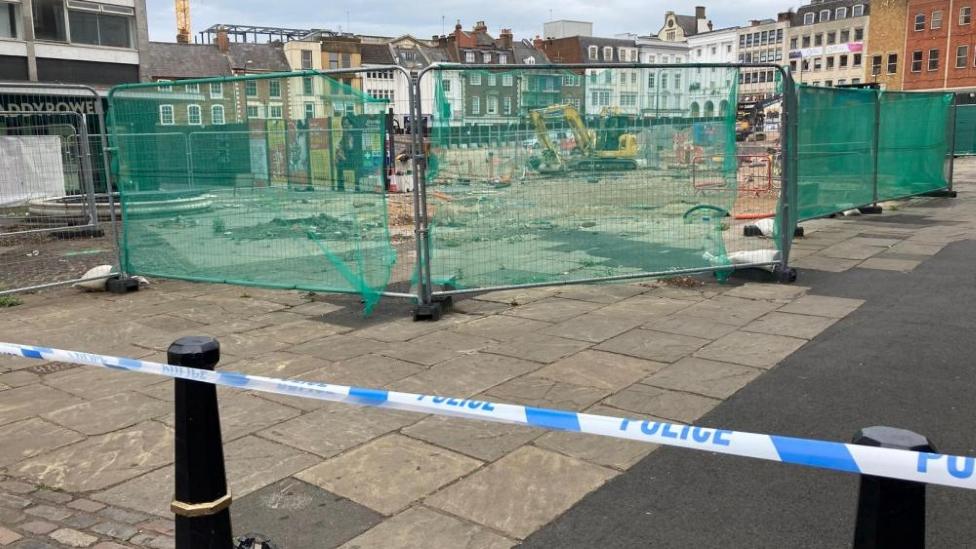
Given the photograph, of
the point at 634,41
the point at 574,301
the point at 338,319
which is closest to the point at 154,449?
the point at 338,319

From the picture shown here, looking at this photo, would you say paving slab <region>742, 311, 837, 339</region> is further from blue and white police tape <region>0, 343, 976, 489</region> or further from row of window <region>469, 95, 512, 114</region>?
blue and white police tape <region>0, 343, 976, 489</region>

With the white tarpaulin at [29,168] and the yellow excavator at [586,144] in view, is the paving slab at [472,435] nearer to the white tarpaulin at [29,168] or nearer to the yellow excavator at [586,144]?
the yellow excavator at [586,144]

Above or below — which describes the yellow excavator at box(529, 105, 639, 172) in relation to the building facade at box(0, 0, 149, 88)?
below

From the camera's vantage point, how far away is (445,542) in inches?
129

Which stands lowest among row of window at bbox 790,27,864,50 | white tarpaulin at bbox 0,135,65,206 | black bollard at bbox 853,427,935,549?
black bollard at bbox 853,427,935,549

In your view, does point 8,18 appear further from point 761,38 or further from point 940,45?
point 761,38

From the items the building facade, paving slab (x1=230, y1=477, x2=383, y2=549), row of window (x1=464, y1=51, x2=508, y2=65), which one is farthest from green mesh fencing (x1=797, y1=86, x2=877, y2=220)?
row of window (x1=464, y1=51, x2=508, y2=65)

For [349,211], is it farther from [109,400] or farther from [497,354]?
[109,400]

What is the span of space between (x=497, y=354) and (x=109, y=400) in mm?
2771

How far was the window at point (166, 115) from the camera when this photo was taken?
28.0 ft

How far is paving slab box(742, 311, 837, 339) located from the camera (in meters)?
6.45

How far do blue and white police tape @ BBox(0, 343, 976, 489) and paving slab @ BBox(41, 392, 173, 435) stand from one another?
1855 mm

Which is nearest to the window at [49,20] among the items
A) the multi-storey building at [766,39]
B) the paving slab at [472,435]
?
the paving slab at [472,435]

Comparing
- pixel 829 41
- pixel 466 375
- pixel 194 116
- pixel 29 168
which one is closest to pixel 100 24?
pixel 29 168
